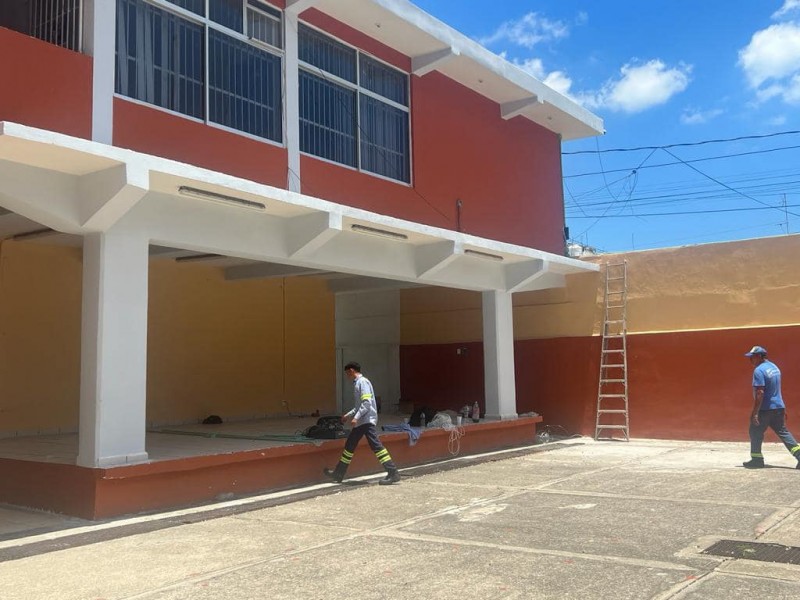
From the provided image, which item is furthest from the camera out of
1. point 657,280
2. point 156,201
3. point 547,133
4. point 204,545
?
point 547,133

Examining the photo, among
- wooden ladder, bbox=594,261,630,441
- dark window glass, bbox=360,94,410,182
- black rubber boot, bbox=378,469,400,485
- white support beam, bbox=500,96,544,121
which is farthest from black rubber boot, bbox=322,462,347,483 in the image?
white support beam, bbox=500,96,544,121

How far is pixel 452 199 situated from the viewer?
45.4ft

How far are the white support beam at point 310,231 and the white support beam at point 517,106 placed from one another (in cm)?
672

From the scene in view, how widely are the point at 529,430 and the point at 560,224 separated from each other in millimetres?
4903

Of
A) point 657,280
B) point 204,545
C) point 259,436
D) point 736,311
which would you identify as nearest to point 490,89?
point 657,280

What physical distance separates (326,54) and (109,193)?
492 centimetres

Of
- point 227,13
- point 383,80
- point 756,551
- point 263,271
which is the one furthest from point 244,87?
point 756,551

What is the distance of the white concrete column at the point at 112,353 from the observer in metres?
7.96

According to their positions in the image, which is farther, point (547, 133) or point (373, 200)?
point (547, 133)

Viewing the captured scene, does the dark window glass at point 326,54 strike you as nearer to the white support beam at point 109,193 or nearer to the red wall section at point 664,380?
the white support beam at point 109,193

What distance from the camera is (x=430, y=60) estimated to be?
12.9 metres

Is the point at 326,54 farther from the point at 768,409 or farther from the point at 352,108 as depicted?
the point at 768,409

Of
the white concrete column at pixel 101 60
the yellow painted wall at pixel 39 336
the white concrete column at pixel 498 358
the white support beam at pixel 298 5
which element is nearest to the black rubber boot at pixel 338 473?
the white concrete column at pixel 101 60

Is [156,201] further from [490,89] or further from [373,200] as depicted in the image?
[490,89]
